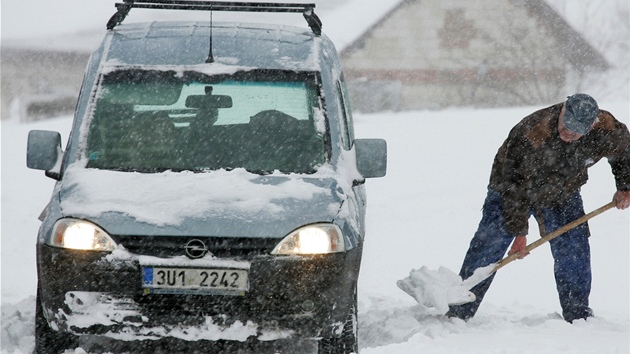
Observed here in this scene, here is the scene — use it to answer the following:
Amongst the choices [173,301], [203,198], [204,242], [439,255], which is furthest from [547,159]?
[439,255]

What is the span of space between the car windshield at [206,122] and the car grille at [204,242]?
0.70 m

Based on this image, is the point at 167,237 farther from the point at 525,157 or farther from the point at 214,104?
the point at 525,157

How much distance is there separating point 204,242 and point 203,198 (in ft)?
1.03

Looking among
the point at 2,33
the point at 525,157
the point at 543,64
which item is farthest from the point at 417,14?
the point at 525,157

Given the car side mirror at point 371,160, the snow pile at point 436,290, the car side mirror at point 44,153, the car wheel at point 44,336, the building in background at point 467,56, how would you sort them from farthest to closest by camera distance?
the building in background at point 467,56
the snow pile at point 436,290
the car side mirror at point 371,160
the car side mirror at point 44,153
the car wheel at point 44,336

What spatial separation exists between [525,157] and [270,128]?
1.74 metres

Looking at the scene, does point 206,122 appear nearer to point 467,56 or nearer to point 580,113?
point 580,113

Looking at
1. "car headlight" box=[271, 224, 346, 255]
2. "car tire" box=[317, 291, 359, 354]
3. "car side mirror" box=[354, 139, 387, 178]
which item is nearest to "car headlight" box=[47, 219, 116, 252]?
"car headlight" box=[271, 224, 346, 255]

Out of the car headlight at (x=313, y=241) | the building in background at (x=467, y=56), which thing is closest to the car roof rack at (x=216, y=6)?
the car headlight at (x=313, y=241)

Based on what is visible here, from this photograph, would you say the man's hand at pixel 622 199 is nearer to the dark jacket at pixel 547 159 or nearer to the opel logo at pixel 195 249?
the dark jacket at pixel 547 159

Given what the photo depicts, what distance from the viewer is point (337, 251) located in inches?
191

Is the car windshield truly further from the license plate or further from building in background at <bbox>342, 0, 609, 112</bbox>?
building in background at <bbox>342, 0, 609, 112</bbox>

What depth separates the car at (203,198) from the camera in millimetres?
4766

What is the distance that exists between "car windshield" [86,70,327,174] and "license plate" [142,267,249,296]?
2.64 feet
